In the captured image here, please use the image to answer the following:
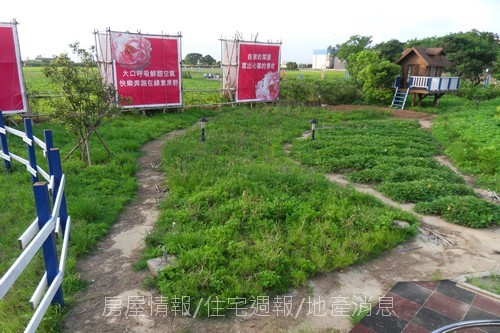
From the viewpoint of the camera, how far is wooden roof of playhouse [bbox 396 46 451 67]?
64.5 feet

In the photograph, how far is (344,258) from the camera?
14.0 ft

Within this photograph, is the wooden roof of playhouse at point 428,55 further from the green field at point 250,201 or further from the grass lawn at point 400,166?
the green field at point 250,201

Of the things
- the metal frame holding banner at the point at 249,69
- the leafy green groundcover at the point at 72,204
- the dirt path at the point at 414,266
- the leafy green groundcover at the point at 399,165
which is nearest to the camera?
the leafy green groundcover at the point at 72,204

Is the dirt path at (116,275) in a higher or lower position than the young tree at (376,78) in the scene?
lower

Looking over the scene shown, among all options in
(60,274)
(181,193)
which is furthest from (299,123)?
(60,274)

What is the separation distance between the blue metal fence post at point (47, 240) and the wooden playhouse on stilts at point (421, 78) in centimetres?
1907

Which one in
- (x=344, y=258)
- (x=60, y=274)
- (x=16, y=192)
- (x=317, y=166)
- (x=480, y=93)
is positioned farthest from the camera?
(x=480, y=93)

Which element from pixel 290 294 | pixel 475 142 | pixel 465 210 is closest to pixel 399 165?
pixel 465 210

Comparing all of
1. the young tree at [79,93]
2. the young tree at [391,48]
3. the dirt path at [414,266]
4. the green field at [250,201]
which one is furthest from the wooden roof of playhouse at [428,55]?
the young tree at [79,93]

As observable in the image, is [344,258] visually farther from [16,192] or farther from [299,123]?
[299,123]

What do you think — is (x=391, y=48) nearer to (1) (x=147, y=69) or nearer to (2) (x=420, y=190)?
(1) (x=147, y=69)

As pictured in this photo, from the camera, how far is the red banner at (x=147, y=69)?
12977mm

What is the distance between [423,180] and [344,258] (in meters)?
3.58

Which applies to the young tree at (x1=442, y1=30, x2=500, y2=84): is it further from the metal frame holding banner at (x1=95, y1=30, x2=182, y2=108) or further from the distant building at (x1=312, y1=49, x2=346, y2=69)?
the distant building at (x1=312, y1=49, x2=346, y2=69)
